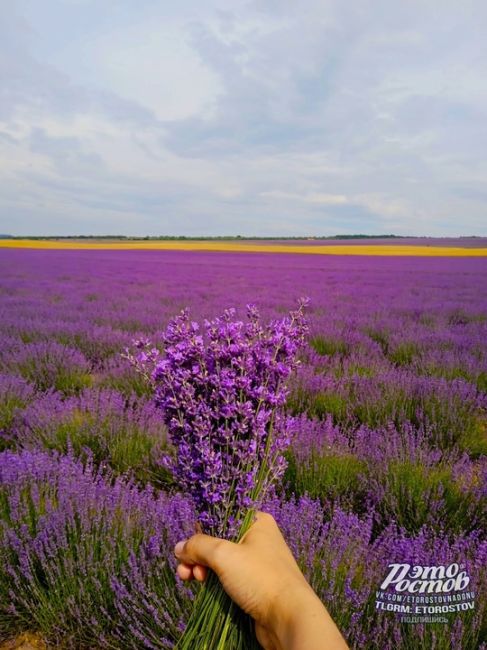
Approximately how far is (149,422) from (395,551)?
6.00 feet

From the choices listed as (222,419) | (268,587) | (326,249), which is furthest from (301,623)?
(326,249)

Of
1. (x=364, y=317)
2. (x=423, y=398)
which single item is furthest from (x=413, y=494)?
(x=364, y=317)

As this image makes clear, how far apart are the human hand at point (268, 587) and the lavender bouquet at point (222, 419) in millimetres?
53

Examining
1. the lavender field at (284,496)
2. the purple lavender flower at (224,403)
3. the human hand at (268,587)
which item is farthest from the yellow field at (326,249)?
the human hand at (268,587)

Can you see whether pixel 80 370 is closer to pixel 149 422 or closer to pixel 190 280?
pixel 149 422

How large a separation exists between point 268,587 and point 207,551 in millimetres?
155

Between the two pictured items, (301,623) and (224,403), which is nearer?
(301,623)

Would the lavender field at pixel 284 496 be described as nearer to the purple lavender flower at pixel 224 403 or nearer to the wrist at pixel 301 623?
the purple lavender flower at pixel 224 403

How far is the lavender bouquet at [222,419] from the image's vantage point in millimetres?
1021

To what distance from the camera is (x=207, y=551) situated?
39.1 inches

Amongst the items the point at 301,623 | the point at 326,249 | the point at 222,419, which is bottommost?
the point at 301,623

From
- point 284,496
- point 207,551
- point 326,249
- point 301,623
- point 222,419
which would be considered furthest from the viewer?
point 326,249

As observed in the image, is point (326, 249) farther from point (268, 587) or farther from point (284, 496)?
point (268, 587)

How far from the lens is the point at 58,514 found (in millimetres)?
1760
